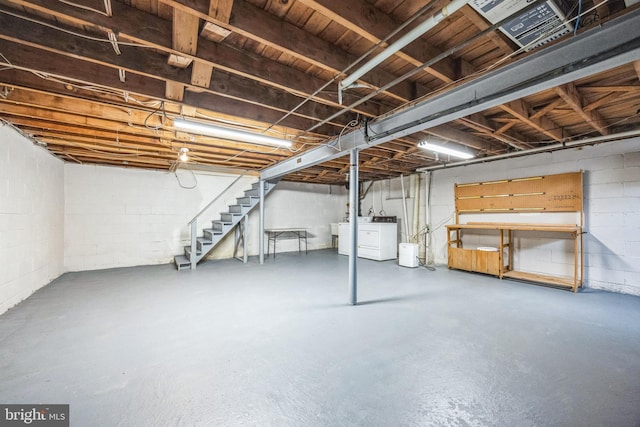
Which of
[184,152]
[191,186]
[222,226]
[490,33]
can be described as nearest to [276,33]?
[490,33]

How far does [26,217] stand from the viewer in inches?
138

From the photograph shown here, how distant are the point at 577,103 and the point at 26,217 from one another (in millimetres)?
6630

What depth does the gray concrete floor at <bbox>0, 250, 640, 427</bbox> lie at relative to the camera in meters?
1.55

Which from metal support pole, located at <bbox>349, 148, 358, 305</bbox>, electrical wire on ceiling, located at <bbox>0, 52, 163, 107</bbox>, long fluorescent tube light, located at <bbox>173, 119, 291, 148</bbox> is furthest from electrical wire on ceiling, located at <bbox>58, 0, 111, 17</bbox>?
metal support pole, located at <bbox>349, 148, 358, 305</bbox>

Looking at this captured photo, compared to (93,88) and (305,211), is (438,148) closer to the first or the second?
(93,88)

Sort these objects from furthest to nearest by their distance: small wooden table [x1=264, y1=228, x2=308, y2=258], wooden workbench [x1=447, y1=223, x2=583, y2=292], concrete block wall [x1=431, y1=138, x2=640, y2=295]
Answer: small wooden table [x1=264, y1=228, x2=308, y2=258]
wooden workbench [x1=447, y1=223, x2=583, y2=292]
concrete block wall [x1=431, y1=138, x2=640, y2=295]

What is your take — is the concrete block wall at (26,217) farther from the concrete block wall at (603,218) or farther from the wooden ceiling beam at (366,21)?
the concrete block wall at (603,218)

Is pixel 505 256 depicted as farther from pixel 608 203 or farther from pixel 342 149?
pixel 342 149

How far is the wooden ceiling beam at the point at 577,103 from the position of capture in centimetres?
245

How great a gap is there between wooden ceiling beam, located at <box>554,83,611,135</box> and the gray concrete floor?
223 cm

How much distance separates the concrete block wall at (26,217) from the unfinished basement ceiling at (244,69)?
0.35m

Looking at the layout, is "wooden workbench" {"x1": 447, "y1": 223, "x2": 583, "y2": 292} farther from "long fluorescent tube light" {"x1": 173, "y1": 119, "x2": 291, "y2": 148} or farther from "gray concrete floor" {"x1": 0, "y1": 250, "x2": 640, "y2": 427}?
"long fluorescent tube light" {"x1": 173, "y1": 119, "x2": 291, "y2": 148}

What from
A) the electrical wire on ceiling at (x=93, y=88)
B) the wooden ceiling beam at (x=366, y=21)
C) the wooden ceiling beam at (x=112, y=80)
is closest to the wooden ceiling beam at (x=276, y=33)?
the wooden ceiling beam at (x=366, y=21)

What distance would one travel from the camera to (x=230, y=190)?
678cm
